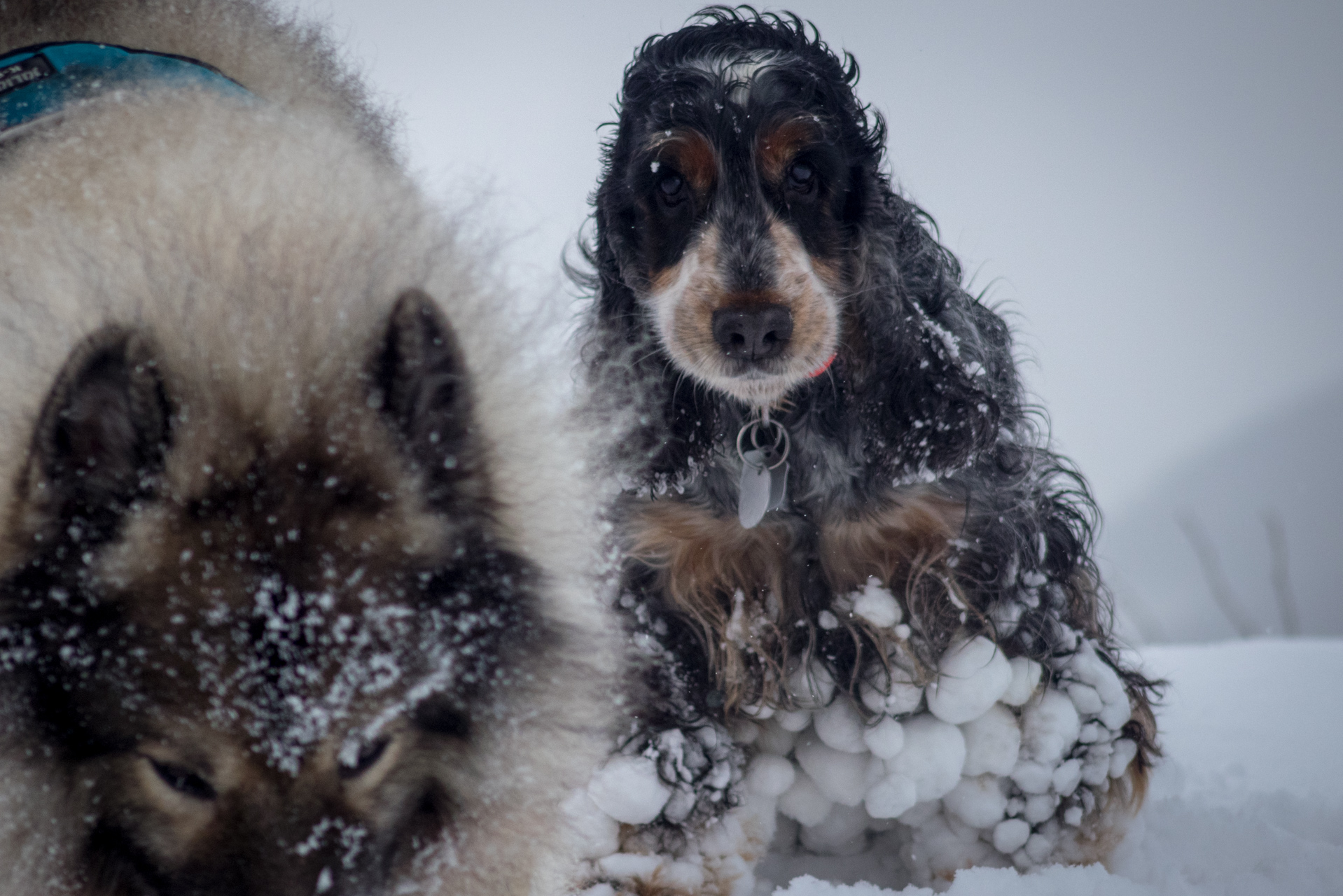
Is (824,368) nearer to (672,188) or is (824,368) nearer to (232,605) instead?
(672,188)

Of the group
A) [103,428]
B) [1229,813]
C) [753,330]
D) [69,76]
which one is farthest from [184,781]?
[1229,813]

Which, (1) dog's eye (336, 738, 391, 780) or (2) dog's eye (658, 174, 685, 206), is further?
(2) dog's eye (658, 174, 685, 206)

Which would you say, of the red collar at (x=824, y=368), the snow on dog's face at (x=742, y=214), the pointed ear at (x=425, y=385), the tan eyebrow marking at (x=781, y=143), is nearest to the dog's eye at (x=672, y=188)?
the snow on dog's face at (x=742, y=214)

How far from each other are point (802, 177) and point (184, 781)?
1.18 metres

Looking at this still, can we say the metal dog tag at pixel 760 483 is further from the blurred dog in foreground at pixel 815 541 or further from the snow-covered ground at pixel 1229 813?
the snow-covered ground at pixel 1229 813

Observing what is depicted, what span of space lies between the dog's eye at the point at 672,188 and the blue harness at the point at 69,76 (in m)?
0.67

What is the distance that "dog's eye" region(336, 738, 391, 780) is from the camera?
Answer: 100cm

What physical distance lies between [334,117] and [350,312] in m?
0.86

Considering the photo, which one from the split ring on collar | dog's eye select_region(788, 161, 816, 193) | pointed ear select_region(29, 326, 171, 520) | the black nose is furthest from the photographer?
the split ring on collar

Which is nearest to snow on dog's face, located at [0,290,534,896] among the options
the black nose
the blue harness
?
the black nose

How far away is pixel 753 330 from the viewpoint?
145cm

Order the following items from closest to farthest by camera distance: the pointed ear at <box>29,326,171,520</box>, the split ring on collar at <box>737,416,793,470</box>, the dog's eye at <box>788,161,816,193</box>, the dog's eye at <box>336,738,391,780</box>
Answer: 1. the pointed ear at <box>29,326,171,520</box>
2. the dog's eye at <box>336,738,391,780</box>
3. the dog's eye at <box>788,161,816,193</box>
4. the split ring on collar at <box>737,416,793,470</box>

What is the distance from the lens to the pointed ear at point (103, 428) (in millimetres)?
883

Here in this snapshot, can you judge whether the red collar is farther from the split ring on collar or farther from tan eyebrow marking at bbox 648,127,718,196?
tan eyebrow marking at bbox 648,127,718,196
